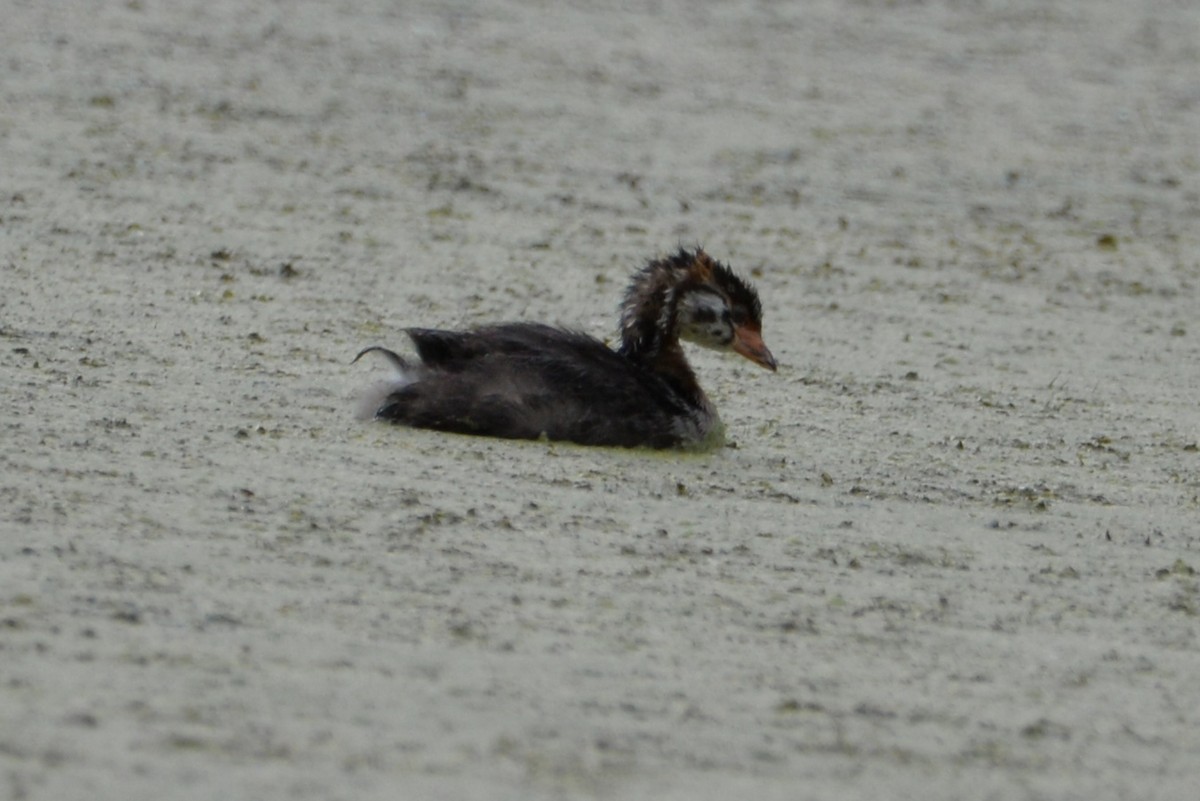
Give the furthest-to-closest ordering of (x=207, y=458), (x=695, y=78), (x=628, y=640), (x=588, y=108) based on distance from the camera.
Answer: (x=695, y=78) < (x=588, y=108) < (x=207, y=458) < (x=628, y=640)

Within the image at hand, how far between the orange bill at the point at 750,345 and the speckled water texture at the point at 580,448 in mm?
268

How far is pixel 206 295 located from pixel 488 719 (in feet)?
16.6

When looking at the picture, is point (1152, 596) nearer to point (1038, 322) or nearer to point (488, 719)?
point (488, 719)

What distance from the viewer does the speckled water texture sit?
14.8 ft

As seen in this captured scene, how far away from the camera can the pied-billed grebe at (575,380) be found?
7082 millimetres

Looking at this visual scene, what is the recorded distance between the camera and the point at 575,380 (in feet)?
23.4

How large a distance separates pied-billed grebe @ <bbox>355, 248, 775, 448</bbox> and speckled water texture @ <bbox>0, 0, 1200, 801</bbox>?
0.11 m

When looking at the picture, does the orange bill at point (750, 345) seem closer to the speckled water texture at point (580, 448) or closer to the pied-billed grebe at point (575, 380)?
the pied-billed grebe at point (575, 380)

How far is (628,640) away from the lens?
5.10 metres

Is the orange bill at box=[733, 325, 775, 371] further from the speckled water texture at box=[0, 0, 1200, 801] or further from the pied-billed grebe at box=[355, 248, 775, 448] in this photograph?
the speckled water texture at box=[0, 0, 1200, 801]

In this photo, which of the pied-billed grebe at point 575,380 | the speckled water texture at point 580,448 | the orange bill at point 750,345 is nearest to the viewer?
the speckled water texture at point 580,448

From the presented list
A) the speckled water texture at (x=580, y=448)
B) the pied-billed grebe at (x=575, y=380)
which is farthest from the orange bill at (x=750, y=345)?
the speckled water texture at (x=580, y=448)

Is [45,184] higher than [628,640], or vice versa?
[45,184]

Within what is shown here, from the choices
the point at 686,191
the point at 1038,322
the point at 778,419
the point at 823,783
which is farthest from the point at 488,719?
the point at 686,191
